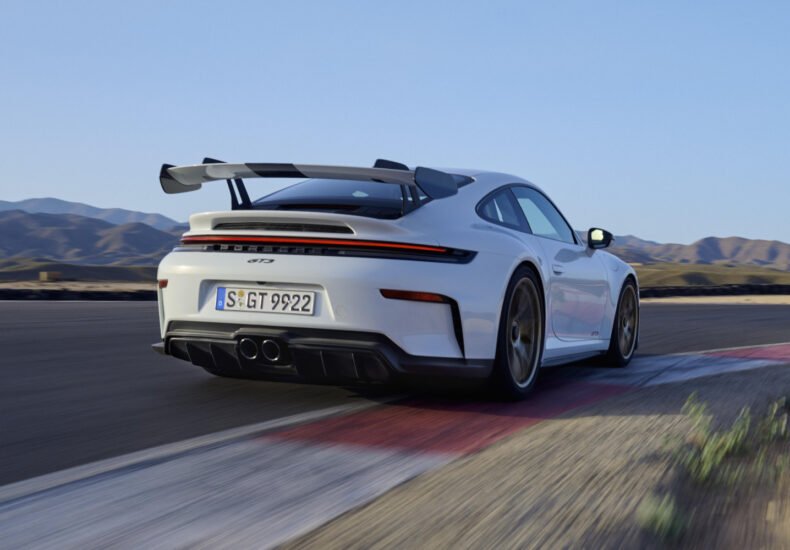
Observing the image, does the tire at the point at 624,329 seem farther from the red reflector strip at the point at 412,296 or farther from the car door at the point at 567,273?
the red reflector strip at the point at 412,296

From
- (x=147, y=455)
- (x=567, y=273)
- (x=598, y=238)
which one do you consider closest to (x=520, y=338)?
(x=567, y=273)

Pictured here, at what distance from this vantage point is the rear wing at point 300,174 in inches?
191

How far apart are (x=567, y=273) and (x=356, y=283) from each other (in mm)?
2052

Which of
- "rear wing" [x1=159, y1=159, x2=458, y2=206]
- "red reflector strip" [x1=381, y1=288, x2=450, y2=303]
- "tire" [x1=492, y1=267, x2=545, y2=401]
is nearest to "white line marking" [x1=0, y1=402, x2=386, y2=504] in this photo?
"red reflector strip" [x1=381, y1=288, x2=450, y2=303]

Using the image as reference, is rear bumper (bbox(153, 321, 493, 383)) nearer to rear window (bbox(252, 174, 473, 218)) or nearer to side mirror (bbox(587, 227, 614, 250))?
rear window (bbox(252, 174, 473, 218))

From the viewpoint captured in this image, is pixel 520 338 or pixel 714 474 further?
pixel 520 338

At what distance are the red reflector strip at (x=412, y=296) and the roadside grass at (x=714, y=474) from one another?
4.28 ft

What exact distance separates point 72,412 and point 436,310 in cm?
186

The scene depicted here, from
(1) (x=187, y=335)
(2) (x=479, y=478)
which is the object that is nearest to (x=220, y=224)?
(1) (x=187, y=335)

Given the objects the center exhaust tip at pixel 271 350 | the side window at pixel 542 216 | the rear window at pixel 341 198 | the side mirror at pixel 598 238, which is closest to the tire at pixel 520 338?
the side window at pixel 542 216

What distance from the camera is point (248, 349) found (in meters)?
4.91

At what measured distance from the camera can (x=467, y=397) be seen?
5.53 meters

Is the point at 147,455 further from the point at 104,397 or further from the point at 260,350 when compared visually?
the point at 104,397

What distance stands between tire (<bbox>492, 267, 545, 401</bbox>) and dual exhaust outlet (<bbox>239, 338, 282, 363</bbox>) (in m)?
1.17
